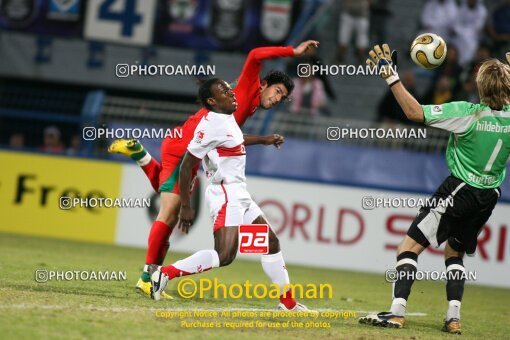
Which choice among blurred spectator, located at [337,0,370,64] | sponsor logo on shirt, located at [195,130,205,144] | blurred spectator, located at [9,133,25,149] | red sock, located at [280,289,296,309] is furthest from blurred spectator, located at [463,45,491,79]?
sponsor logo on shirt, located at [195,130,205,144]

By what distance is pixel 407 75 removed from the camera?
717 inches

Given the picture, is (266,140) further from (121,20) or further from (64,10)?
(64,10)

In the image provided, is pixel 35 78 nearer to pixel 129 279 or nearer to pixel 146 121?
pixel 146 121

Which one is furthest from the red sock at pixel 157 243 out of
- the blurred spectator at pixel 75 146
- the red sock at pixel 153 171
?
the blurred spectator at pixel 75 146

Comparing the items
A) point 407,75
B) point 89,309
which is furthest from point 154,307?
point 407,75

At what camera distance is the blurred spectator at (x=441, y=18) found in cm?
1995

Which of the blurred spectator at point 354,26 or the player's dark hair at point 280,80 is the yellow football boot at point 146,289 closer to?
the player's dark hair at point 280,80

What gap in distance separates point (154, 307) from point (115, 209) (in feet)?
26.0

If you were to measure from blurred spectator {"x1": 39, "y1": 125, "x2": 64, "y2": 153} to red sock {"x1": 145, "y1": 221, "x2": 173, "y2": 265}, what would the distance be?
7253mm

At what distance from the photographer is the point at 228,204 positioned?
875cm

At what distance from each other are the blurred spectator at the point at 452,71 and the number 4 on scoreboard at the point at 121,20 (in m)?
5.87

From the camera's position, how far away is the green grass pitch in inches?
283

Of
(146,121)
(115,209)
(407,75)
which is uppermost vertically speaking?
(407,75)

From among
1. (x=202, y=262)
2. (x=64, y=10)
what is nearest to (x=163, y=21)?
(x=64, y=10)
